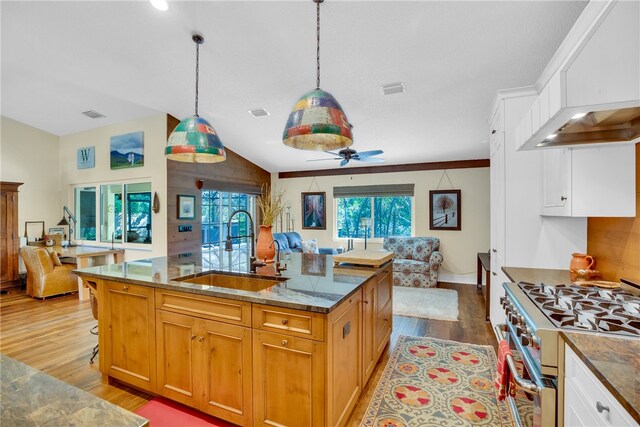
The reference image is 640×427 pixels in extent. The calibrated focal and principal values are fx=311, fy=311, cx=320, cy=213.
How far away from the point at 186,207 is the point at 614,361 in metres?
5.47

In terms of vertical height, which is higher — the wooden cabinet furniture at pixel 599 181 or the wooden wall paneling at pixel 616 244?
the wooden cabinet furniture at pixel 599 181

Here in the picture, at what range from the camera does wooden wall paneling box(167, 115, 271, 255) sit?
199 inches

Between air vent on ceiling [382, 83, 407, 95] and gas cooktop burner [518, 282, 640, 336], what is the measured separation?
2.42 metres

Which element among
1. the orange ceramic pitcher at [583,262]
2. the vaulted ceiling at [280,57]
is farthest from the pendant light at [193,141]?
the orange ceramic pitcher at [583,262]

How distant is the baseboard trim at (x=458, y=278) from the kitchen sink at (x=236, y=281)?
16.5 ft

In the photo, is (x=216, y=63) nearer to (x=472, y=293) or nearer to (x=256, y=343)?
(x=256, y=343)

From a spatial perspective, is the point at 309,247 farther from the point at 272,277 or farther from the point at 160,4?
the point at 160,4

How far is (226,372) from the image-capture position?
1866 mm

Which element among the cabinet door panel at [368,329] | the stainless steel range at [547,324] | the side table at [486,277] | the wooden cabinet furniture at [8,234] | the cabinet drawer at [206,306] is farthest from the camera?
the wooden cabinet furniture at [8,234]

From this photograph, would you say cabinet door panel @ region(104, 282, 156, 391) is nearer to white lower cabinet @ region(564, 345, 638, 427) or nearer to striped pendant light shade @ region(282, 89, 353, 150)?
striped pendant light shade @ region(282, 89, 353, 150)

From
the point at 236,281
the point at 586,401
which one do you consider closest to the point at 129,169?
the point at 236,281

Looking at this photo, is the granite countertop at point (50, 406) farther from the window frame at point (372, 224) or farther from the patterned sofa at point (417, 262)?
the window frame at point (372, 224)

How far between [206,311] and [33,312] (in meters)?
4.16

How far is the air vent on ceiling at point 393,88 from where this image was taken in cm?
346
